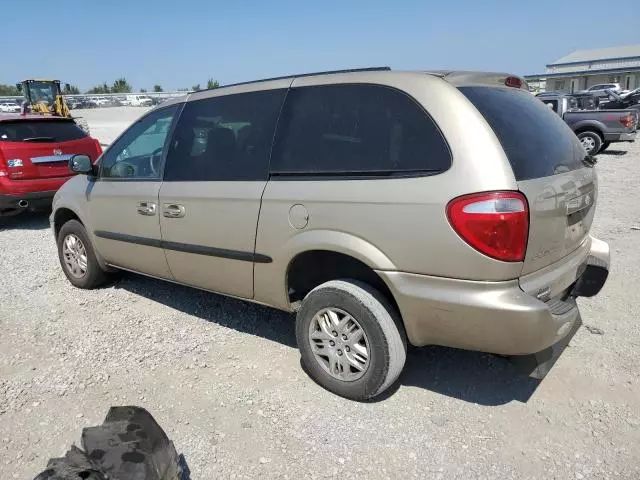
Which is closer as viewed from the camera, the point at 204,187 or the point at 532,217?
the point at 532,217

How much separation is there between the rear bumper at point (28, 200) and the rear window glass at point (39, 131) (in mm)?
796

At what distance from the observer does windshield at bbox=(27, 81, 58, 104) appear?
26.1 metres

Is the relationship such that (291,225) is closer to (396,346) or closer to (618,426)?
(396,346)

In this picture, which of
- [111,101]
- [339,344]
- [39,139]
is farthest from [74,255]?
[111,101]

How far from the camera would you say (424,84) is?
2734 millimetres

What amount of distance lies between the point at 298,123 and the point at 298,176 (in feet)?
1.15

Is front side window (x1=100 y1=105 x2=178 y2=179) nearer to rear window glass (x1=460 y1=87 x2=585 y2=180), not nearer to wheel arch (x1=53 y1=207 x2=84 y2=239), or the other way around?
wheel arch (x1=53 y1=207 x2=84 y2=239)

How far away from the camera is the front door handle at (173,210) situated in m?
3.68

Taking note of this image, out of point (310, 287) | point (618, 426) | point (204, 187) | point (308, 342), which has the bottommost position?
point (618, 426)

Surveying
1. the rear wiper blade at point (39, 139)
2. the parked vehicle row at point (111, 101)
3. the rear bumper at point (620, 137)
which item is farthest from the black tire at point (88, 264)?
the parked vehicle row at point (111, 101)

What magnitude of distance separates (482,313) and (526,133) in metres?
1.02

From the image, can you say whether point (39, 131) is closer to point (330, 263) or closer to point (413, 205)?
point (330, 263)

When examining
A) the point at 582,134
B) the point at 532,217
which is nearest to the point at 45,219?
the point at 532,217

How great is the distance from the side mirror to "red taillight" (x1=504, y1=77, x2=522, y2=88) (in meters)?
3.37
